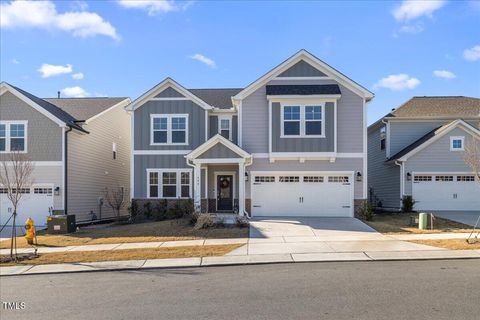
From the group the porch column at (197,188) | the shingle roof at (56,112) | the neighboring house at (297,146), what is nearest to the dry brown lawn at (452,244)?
the neighboring house at (297,146)

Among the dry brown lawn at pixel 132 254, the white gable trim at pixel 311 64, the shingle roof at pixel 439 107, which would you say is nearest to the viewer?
the dry brown lawn at pixel 132 254

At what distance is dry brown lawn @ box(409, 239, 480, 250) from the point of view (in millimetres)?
13328

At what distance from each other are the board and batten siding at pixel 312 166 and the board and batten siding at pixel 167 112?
4.04 m

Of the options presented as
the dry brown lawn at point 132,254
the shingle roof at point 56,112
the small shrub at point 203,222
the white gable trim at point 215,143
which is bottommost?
the dry brown lawn at point 132,254

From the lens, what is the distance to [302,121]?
22766mm

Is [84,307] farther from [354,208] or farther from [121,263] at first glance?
[354,208]

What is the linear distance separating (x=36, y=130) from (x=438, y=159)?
23.3 metres

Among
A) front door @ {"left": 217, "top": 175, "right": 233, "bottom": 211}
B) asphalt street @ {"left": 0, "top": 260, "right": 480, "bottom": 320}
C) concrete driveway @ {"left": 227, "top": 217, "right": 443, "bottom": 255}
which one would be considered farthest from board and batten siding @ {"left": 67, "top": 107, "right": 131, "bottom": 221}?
asphalt street @ {"left": 0, "top": 260, "right": 480, "bottom": 320}

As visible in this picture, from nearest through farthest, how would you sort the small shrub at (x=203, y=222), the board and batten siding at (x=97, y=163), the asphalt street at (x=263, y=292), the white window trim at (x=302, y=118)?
1. the asphalt street at (x=263, y=292)
2. the small shrub at (x=203, y=222)
3. the white window trim at (x=302, y=118)
4. the board and batten siding at (x=97, y=163)

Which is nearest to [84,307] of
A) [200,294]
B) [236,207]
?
[200,294]

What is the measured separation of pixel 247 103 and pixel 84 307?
16.8 meters

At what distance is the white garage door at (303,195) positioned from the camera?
22.9m

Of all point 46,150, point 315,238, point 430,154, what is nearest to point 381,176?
point 430,154

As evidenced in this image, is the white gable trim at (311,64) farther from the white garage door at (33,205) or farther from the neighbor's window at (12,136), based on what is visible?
the neighbor's window at (12,136)
